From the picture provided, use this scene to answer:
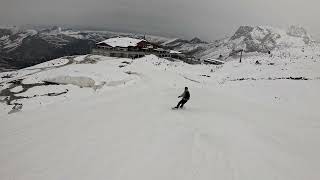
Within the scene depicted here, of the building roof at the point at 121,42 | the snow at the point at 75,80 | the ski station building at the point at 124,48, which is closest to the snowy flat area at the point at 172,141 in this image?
the snow at the point at 75,80

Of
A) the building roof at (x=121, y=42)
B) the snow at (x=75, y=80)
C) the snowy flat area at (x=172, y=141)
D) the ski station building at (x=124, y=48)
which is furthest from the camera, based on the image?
the building roof at (x=121, y=42)

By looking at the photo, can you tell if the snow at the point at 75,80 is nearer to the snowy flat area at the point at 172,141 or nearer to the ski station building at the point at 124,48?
the snowy flat area at the point at 172,141

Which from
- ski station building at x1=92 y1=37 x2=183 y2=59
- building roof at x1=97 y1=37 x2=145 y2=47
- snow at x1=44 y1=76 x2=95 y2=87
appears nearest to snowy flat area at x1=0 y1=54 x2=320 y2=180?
snow at x1=44 y1=76 x2=95 y2=87

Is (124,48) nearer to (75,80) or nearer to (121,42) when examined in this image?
(121,42)

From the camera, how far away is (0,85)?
4722 cm

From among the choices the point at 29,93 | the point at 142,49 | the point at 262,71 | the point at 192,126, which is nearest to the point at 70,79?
the point at 29,93

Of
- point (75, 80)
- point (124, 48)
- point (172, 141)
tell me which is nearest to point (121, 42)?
point (124, 48)

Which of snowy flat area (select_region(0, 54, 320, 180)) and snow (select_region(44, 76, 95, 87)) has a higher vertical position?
snowy flat area (select_region(0, 54, 320, 180))

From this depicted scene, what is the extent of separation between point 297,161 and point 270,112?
941 cm

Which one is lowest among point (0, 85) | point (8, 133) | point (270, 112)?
point (0, 85)

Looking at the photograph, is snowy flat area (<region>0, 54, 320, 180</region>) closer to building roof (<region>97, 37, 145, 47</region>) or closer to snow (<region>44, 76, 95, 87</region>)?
snow (<region>44, 76, 95, 87</region>)

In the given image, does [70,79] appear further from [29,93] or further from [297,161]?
[297,161]

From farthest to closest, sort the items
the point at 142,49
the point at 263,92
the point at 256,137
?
the point at 142,49
the point at 263,92
the point at 256,137

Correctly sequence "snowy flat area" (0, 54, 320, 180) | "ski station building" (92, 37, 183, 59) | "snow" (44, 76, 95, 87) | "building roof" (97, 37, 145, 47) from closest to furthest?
1. "snowy flat area" (0, 54, 320, 180)
2. "snow" (44, 76, 95, 87)
3. "ski station building" (92, 37, 183, 59)
4. "building roof" (97, 37, 145, 47)
